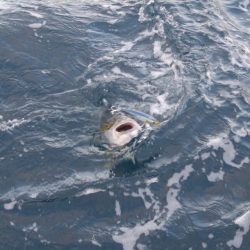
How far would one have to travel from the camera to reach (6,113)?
9047mm

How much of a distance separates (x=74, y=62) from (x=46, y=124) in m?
2.44

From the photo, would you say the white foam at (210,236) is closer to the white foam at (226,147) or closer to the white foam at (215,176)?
the white foam at (215,176)

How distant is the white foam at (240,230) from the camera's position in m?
7.02

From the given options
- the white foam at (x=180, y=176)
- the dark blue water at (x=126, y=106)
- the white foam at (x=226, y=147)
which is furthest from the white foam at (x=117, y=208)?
the white foam at (x=226, y=147)

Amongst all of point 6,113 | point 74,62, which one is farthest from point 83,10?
point 6,113

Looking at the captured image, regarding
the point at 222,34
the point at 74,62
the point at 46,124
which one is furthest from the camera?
the point at 222,34

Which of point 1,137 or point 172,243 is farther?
A: point 1,137

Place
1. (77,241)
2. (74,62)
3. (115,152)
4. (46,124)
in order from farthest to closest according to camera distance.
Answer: (74,62)
(46,124)
(115,152)
(77,241)

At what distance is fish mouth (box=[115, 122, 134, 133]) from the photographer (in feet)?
27.1

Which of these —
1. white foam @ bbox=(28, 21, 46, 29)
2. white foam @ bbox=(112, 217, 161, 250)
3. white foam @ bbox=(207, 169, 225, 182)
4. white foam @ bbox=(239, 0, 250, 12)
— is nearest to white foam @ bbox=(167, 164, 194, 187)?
white foam @ bbox=(207, 169, 225, 182)

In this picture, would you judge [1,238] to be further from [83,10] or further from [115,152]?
[83,10]

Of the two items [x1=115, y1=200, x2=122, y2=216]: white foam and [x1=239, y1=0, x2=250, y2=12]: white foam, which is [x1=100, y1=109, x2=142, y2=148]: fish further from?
[x1=239, y1=0, x2=250, y2=12]: white foam

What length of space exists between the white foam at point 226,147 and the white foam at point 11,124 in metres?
3.79

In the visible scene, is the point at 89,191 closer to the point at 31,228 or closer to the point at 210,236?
the point at 31,228
